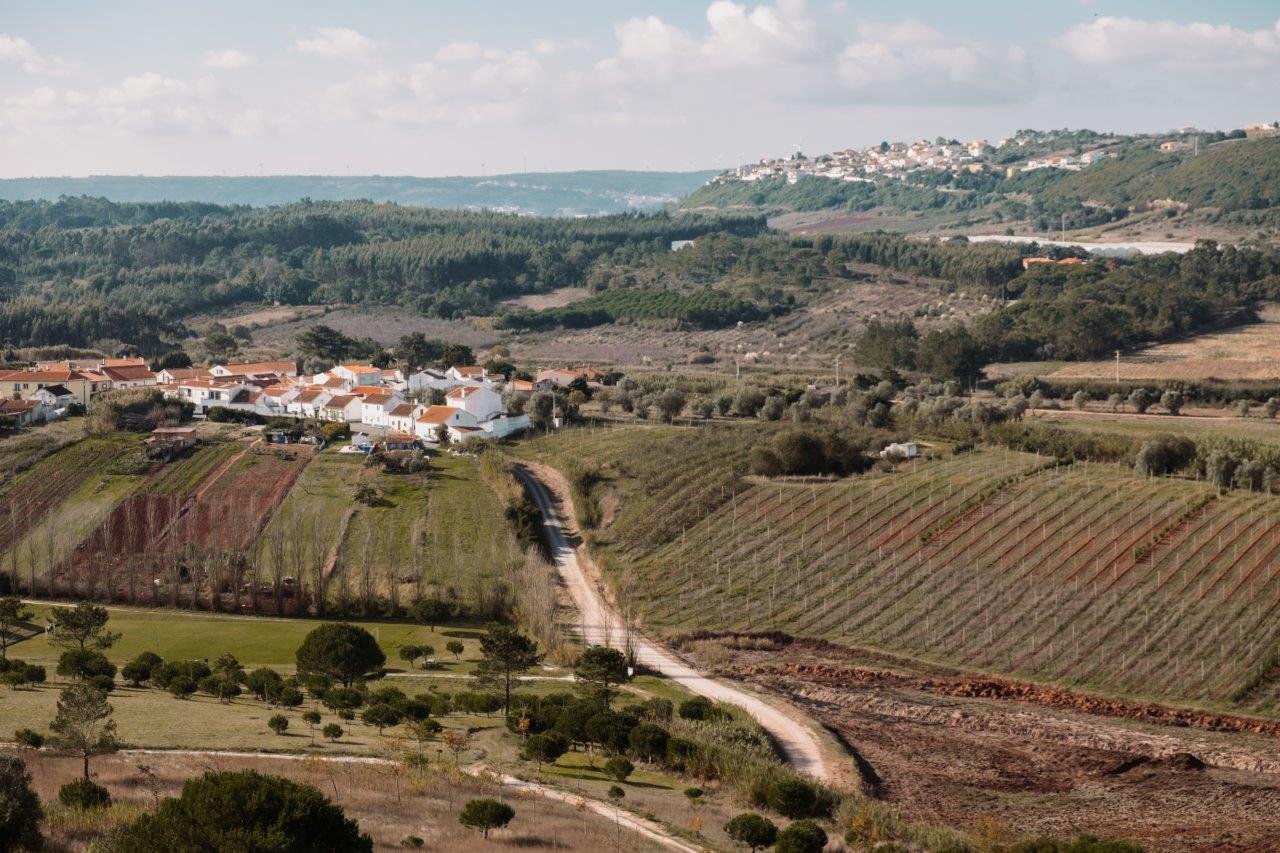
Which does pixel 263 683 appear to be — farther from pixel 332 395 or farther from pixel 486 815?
pixel 332 395

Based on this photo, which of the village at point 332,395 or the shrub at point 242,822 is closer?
the shrub at point 242,822

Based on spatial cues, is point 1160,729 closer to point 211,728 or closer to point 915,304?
point 211,728

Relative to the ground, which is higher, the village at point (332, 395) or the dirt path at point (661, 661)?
the village at point (332, 395)

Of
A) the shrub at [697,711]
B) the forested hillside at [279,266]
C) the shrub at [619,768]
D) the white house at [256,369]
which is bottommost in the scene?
the shrub at [697,711]

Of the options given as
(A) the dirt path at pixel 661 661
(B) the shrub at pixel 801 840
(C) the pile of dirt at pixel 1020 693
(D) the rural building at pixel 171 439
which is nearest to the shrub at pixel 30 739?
(B) the shrub at pixel 801 840

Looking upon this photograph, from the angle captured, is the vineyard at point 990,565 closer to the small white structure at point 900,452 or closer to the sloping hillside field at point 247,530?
the small white structure at point 900,452

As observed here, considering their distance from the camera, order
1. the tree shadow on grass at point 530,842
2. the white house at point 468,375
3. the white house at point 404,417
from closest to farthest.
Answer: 1. the tree shadow on grass at point 530,842
2. the white house at point 404,417
3. the white house at point 468,375

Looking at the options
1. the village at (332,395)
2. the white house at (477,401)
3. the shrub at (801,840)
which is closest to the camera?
the shrub at (801,840)
